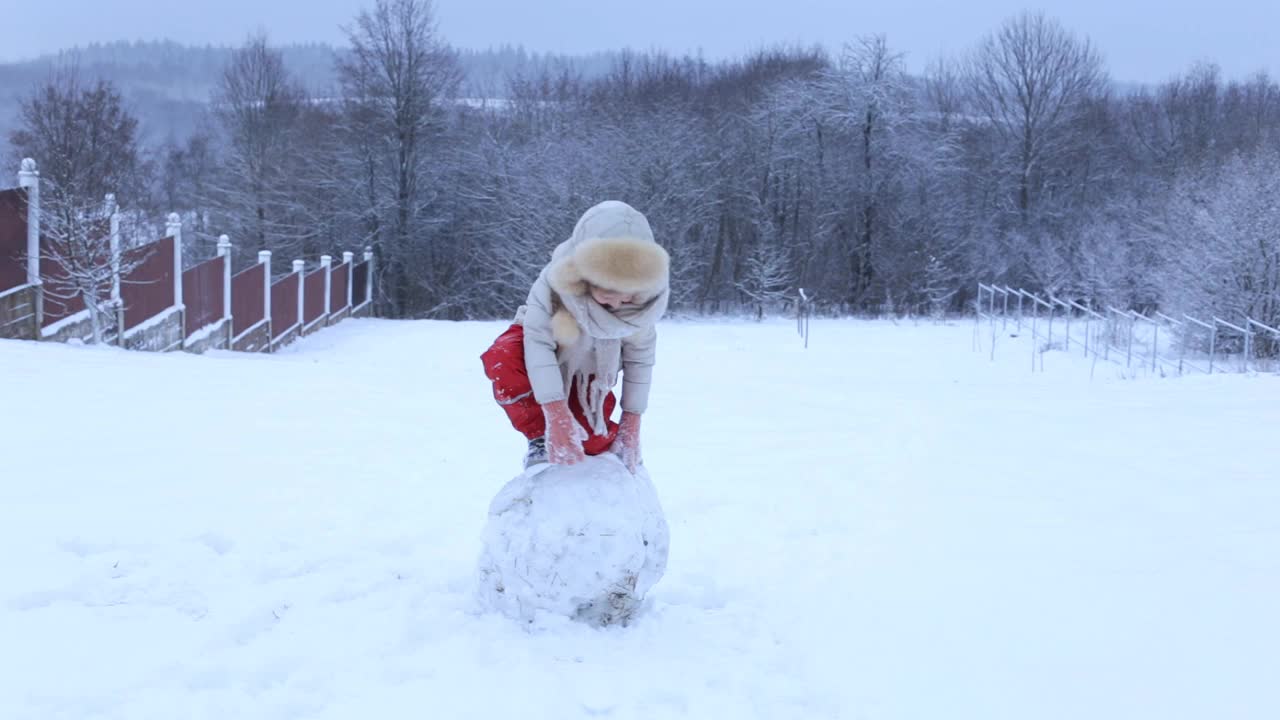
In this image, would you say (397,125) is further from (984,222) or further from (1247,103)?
(1247,103)

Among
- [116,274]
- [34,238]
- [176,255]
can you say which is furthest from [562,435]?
[176,255]

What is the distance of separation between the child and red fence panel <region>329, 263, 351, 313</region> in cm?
2373

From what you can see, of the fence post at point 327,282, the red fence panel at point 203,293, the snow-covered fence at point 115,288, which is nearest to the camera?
the snow-covered fence at point 115,288

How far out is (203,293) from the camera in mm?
17250

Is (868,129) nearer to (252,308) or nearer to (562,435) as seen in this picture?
(252,308)

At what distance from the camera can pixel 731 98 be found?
130ft

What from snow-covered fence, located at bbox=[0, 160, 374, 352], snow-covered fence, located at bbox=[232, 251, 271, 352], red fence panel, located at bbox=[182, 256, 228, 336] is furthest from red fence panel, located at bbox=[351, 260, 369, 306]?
red fence panel, located at bbox=[182, 256, 228, 336]

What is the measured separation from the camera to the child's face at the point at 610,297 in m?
3.45

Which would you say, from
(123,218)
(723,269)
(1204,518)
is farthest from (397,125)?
(1204,518)

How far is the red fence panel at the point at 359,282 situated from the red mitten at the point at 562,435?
26.4 metres

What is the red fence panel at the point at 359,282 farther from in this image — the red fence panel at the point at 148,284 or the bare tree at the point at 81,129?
the red fence panel at the point at 148,284

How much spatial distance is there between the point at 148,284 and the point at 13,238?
2758mm

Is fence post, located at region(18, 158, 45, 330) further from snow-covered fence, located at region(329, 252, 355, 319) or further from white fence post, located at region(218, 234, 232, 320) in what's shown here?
snow-covered fence, located at region(329, 252, 355, 319)

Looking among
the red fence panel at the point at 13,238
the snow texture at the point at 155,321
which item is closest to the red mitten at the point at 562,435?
the red fence panel at the point at 13,238
